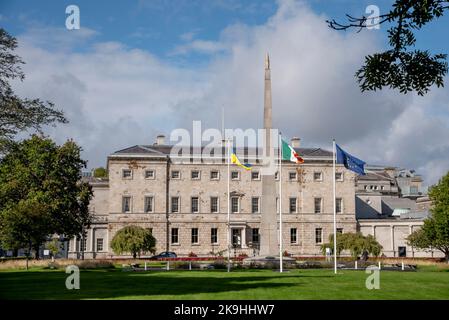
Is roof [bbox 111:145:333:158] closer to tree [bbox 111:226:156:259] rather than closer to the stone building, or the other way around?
the stone building

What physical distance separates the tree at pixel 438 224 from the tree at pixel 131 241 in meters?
24.4

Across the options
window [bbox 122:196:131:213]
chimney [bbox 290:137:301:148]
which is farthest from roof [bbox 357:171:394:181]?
window [bbox 122:196:131:213]

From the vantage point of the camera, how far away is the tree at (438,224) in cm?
5359

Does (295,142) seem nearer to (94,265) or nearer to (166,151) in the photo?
(166,151)

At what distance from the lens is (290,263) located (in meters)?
45.7

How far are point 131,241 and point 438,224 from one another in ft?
87.7

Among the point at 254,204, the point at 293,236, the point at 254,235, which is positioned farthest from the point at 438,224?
the point at 254,204

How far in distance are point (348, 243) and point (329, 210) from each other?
19886mm

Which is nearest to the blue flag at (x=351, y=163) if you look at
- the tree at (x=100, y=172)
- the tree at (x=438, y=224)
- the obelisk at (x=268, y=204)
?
the obelisk at (x=268, y=204)

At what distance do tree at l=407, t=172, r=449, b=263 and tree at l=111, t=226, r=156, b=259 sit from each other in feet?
80.1

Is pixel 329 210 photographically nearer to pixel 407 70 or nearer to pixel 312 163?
pixel 312 163

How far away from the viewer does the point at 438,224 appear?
53.8m
